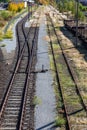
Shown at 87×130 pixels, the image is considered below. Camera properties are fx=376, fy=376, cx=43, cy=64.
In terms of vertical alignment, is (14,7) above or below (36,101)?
below

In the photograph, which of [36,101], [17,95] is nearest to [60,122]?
[36,101]

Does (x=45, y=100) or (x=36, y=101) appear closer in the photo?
(x=36, y=101)

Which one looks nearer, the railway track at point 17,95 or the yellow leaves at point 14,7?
the railway track at point 17,95

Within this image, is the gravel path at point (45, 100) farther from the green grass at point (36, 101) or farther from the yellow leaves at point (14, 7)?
the yellow leaves at point (14, 7)

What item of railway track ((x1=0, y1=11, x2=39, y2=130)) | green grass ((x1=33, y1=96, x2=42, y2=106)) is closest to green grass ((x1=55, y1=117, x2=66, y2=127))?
railway track ((x1=0, y1=11, x2=39, y2=130))

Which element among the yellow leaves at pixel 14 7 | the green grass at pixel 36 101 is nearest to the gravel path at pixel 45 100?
the green grass at pixel 36 101

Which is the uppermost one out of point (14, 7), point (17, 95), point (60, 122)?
point (60, 122)

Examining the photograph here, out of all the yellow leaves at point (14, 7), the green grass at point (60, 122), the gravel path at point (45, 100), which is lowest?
the yellow leaves at point (14, 7)

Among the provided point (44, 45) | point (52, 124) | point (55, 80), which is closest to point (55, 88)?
point (55, 80)

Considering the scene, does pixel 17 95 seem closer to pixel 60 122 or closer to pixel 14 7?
pixel 60 122

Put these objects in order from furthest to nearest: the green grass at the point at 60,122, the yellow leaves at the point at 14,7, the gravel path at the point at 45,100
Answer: the yellow leaves at the point at 14,7 < the gravel path at the point at 45,100 < the green grass at the point at 60,122

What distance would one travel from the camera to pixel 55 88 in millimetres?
23438

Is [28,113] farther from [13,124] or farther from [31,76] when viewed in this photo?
[31,76]

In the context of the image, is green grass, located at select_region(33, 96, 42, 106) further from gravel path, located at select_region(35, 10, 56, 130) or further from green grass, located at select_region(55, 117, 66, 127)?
green grass, located at select_region(55, 117, 66, 127)
